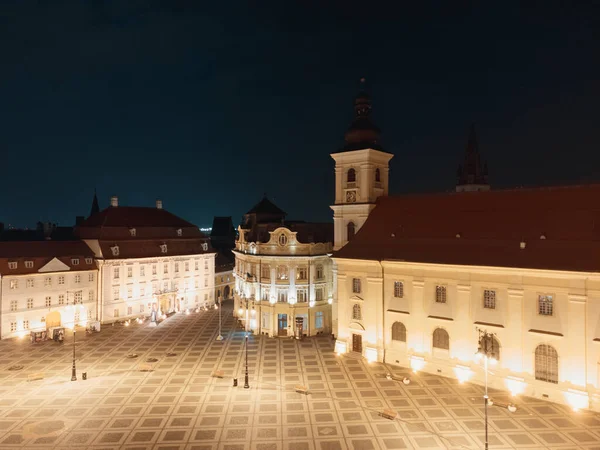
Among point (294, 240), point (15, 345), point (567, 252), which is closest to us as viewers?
point (567, 252)

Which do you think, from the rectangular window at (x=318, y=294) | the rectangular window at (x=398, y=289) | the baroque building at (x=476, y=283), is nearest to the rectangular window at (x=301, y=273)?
the rectangular window at (x=318, y=294)

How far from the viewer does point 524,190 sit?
3966 cm

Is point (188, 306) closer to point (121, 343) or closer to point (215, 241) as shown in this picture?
point (121, 343)

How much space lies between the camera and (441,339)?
130ft

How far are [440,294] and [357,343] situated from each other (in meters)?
11.0

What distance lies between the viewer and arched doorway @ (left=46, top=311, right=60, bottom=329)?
181 ft

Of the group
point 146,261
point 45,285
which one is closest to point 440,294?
point 146,261

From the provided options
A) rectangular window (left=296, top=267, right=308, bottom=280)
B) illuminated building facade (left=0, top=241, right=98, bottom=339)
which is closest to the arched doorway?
illuminated building facade (left=0, top=241, right=98, bottom=339)

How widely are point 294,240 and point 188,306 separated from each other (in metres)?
27.8

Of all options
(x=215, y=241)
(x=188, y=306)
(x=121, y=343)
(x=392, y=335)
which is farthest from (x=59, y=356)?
(x=215, y=241)

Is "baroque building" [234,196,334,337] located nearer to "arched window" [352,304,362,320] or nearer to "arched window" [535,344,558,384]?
"arched window" [352,304,362,320]

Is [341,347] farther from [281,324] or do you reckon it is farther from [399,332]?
[281,324]

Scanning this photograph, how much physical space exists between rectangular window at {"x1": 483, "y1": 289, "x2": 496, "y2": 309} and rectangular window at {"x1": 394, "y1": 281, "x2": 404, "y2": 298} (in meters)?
7.83

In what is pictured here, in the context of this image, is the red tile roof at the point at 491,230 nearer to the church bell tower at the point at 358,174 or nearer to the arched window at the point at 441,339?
the church bell tower at the point at 358,174
